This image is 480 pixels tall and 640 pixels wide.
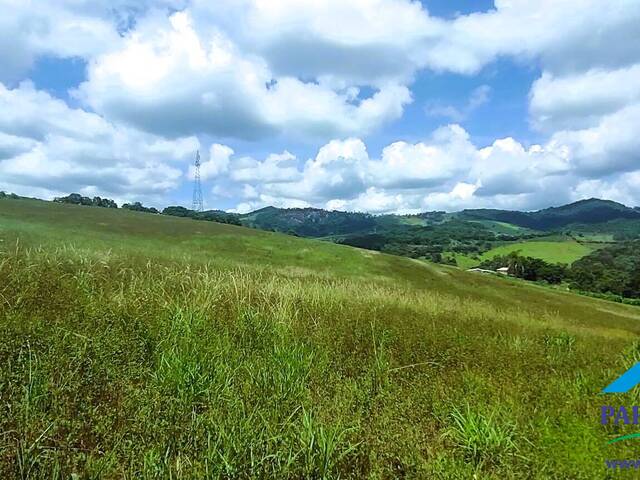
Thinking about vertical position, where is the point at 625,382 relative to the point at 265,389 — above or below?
below

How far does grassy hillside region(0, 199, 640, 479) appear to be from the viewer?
12.7 ft

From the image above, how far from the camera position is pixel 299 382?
5344mm

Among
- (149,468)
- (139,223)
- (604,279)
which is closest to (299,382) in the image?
(149,468)

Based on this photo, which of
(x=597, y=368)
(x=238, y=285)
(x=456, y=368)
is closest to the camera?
(x=456, y=368)

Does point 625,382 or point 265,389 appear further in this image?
point 625,382

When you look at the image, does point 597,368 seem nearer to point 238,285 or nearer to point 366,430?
point 366,430

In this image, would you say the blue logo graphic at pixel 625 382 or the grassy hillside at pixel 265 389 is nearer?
the grassy hillside at pixel 265 389

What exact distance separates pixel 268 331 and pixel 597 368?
19.5ft

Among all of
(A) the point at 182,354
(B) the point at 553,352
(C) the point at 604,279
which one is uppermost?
(A) the point at 182,354

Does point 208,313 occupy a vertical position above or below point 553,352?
above

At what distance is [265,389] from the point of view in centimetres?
521

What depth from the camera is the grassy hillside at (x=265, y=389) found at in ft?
12.7

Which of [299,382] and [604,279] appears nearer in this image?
[299,382]

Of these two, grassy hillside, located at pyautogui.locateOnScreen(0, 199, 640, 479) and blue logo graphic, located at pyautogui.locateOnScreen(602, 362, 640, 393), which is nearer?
grassy hillside, located at pyautogui.locateOnScreen(0, 199, 640, 479)
